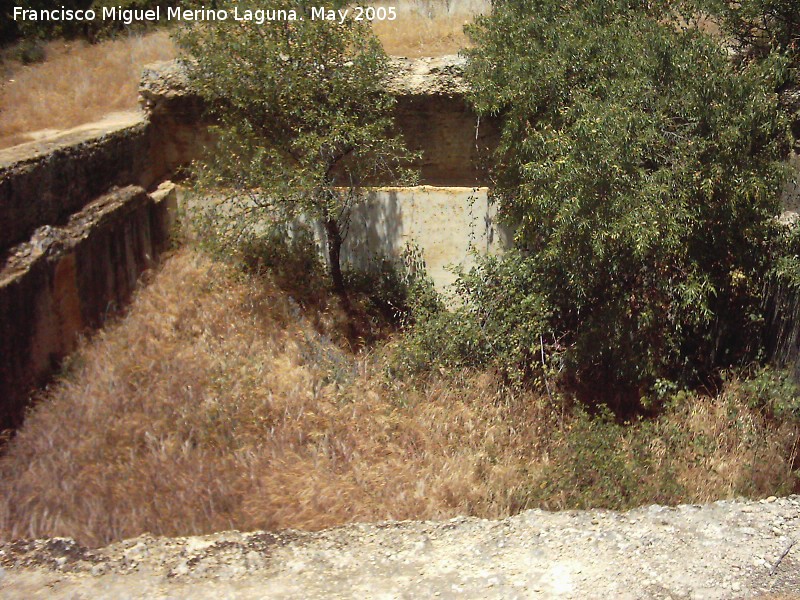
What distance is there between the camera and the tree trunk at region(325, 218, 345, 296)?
8453mm

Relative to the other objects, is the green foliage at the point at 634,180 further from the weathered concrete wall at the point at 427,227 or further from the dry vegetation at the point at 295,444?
the weathered concrete wall at the point at 427,227

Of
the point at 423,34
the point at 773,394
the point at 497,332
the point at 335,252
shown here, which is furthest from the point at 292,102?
the point at 773,394

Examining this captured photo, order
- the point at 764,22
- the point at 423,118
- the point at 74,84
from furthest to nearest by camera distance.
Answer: the point at 74,84 < the point at 423,118 < the point at 764,22

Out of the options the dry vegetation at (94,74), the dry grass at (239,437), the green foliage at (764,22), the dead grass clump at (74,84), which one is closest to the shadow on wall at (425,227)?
the dry grass at (239,437)

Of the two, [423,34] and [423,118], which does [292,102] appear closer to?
[423,118]

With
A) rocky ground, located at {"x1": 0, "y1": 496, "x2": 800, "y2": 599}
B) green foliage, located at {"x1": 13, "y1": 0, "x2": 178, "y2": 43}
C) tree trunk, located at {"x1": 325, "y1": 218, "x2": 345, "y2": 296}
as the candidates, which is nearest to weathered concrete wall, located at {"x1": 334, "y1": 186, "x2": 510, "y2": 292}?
tree trunk, located at {"x1": 325, "y1": 218, "x2": 345, "y2": 296}

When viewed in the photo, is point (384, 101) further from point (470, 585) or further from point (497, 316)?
point (470, 585)

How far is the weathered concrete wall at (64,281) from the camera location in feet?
20.2

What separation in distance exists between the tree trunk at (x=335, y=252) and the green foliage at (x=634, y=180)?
2.06 metres

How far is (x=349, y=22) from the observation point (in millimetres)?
7895

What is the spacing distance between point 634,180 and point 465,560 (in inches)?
137

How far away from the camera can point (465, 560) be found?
12.2 feet

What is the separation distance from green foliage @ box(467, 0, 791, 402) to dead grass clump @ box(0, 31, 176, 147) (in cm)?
586

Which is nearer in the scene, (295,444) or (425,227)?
(295,444)
